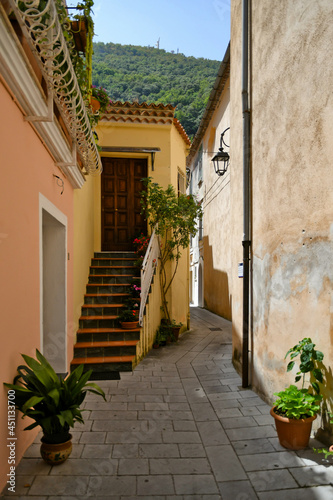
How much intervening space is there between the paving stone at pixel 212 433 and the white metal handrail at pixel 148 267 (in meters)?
2.94

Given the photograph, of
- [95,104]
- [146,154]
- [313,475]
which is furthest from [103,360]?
[146,154]

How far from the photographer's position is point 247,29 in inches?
214

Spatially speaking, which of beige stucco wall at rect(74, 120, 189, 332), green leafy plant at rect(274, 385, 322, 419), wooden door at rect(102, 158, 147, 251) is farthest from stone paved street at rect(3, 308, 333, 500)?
wooden door at rect(102, 158, 147, 251)

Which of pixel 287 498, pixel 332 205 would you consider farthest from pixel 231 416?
pixel 332 205

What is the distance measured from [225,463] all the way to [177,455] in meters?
0.44

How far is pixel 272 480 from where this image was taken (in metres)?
2.89

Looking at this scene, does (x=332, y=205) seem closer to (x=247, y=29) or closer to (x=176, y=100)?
(x=247, y=29)

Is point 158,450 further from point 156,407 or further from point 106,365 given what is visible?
point 106,365

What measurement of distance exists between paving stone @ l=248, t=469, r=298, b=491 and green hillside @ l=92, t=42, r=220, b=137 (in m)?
13.4

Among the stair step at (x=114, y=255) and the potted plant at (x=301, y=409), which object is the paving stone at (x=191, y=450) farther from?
the stair step at (x=114, y=255)

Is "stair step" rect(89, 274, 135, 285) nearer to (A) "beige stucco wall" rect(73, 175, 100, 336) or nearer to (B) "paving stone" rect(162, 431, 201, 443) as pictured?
(A) "beige stucco wall" rect(73, 175, 100, 336)

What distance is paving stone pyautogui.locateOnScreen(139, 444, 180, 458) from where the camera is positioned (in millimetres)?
3344

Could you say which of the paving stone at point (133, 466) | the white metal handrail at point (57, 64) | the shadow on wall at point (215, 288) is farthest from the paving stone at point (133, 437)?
the shadow on wall at point (215, 288)

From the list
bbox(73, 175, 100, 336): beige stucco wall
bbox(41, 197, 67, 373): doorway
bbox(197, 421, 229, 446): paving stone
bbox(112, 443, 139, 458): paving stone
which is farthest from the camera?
bbox(73, 175, 100, 336): beige stucco wall
